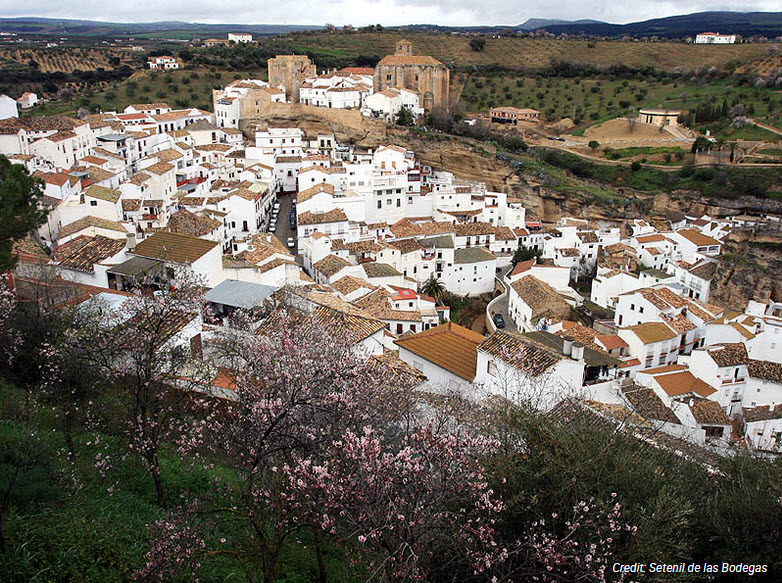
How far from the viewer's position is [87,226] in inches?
944

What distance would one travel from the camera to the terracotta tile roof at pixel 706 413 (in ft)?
63.8

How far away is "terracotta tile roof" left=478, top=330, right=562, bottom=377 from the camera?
14703 mm

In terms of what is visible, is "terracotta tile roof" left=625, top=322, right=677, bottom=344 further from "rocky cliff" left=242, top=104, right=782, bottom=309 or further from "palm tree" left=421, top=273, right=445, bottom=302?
"rocky cliff" left=242, top=104, right=782, bottom=309

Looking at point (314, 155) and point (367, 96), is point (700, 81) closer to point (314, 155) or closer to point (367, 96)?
point (367, 96)

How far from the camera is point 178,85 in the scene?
61531 mm

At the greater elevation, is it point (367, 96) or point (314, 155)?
point (367, 96)

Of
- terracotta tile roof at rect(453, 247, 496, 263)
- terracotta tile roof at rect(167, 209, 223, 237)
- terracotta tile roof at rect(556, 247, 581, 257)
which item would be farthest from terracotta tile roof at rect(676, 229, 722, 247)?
terracotta tile roof at rect(167, 209, 223, 237)

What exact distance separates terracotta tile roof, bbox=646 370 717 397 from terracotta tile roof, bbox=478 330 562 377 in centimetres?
768

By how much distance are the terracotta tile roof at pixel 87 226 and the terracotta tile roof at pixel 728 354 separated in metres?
23.5

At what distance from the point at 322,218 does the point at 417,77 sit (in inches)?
1147

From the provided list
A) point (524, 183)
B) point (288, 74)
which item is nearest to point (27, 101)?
point (288, 74)

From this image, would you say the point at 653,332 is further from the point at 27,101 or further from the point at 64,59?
the point at 64,59

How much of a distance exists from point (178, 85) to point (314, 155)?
1020 inches

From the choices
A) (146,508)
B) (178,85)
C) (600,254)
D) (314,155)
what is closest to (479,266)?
(600,254)
